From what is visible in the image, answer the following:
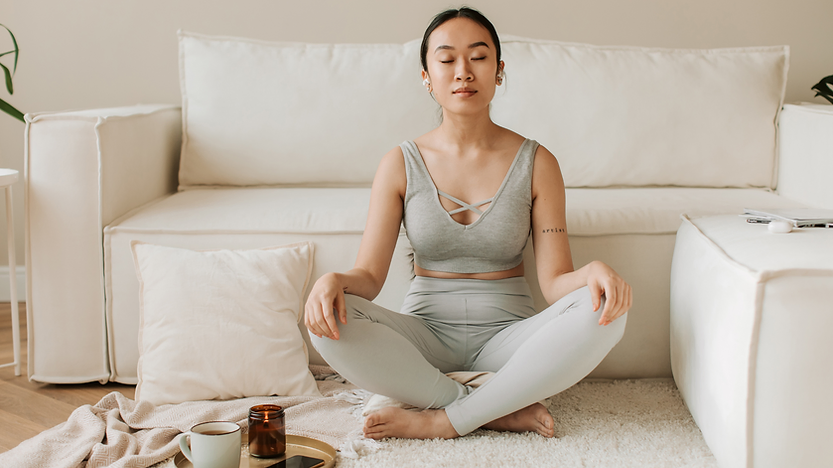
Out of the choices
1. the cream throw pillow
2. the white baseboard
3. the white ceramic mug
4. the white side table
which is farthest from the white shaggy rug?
the white baseboard

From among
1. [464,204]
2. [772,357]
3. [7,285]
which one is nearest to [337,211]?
[464,204]

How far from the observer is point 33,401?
1456 millimetres

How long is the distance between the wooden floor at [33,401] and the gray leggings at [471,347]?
2.06 ft

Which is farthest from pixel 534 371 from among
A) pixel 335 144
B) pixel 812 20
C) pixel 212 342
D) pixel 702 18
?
pixel 812 20

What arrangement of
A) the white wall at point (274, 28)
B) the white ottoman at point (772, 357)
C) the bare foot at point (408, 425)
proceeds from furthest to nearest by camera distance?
the white wall at point (274, 28) < the bare foot at point (408, 425) < the white ottoman at point (772, 357)

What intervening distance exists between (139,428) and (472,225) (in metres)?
0.76

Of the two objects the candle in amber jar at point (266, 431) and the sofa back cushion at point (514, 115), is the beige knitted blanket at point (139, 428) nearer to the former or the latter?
the candle in amber jar at point (266, 431)

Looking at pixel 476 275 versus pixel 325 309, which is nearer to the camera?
pixel 325 309

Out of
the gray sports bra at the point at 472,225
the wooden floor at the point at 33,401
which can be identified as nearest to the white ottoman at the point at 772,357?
the gray sports bra at the point at 472,225

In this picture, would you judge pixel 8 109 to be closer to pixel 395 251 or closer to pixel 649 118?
pixel 395 251

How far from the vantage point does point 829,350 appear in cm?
93

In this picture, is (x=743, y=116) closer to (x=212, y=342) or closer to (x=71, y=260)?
(x=212, y=342)

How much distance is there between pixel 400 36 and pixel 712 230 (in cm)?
143

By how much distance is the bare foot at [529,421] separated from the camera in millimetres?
1244
